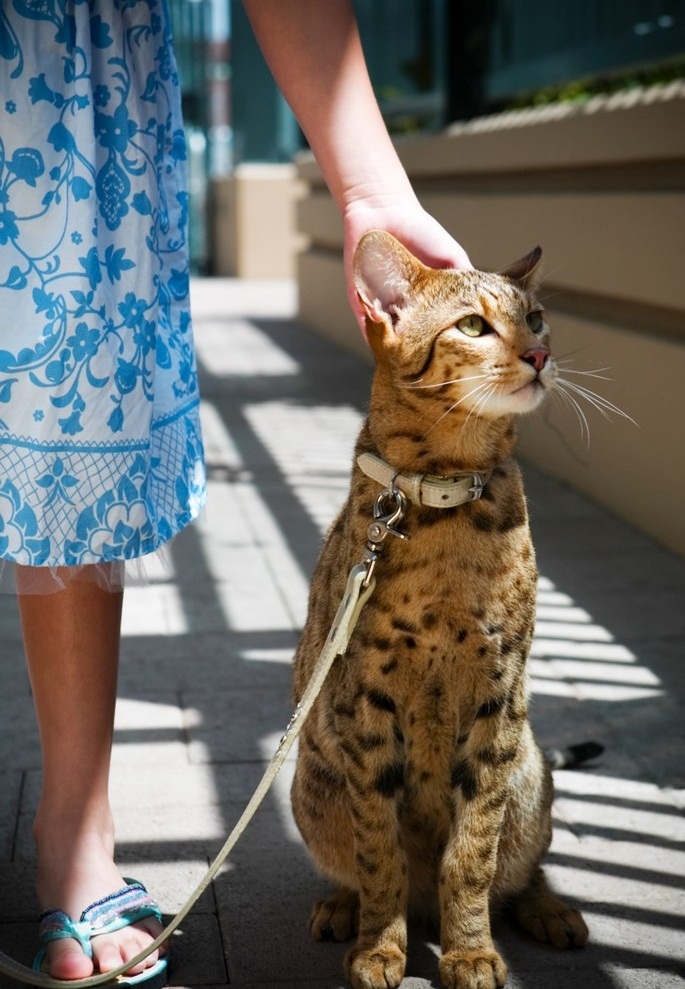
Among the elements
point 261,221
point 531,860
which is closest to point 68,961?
point 531,860

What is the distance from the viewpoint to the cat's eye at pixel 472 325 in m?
2.14

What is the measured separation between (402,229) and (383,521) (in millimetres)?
518

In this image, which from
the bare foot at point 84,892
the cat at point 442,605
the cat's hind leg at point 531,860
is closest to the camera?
the cat at point 442,605

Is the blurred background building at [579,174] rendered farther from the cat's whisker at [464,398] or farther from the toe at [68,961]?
the toe at [68,961]

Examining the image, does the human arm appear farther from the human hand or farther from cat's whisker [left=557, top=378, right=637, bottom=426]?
cat's whisker [left=557, top=378, right=637, bottom=426]

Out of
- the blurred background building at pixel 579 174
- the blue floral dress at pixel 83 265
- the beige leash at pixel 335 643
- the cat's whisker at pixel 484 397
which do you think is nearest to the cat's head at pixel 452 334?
the cat's whisker at pixel 484 397

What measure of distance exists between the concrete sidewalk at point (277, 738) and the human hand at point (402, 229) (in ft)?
3.82

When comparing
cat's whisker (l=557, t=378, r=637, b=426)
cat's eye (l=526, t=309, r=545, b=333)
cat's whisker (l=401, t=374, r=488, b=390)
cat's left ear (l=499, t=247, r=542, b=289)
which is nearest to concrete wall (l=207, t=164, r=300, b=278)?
cat's whisker (l=557, t=378, r=637, b=426)

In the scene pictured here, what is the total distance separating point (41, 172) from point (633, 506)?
12.2 ft

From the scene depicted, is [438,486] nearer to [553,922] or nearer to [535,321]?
[535,321]

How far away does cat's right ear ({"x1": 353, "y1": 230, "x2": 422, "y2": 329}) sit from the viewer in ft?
6.75

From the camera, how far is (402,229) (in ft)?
7.32

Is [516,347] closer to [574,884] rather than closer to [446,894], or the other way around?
[446,894]

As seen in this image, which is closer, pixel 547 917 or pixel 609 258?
pixel 547 917
